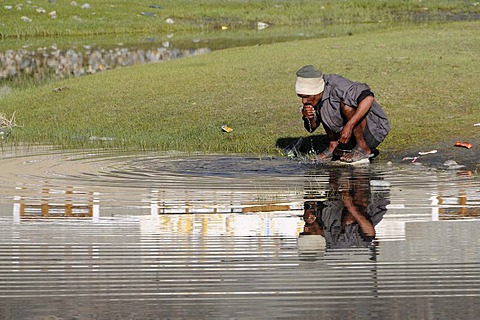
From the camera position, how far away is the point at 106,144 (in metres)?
13.9

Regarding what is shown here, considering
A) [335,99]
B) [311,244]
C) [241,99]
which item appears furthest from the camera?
[241,99]

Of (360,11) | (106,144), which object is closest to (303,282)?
(106,144)

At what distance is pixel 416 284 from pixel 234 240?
164 centimetres

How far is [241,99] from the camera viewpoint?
16.9 meters

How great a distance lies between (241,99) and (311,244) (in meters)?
9.84

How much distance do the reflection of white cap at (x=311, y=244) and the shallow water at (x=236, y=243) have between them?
1 cm

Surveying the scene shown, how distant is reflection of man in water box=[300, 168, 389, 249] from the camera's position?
24.2 ft

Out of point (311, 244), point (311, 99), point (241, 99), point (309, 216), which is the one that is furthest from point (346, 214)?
point (241, 99)

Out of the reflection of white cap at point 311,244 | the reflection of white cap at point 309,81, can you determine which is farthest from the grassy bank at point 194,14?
the reflection of white cap at point 311,244

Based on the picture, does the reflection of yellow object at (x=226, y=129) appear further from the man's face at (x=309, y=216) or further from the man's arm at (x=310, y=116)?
the man's face at (x=309, y=216)

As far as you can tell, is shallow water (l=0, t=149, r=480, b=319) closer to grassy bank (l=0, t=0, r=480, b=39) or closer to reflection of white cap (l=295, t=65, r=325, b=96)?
reflection of white cap (l=295, t=65, r=325, b=96)

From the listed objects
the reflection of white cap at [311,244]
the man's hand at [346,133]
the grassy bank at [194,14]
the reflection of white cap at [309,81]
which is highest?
the grassy bank at [194,14]

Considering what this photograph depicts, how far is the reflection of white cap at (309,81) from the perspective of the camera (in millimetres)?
10961

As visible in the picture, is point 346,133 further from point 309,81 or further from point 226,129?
point 226,129
